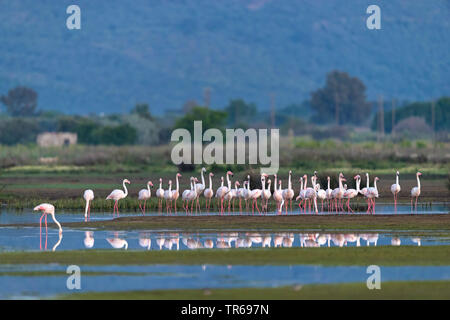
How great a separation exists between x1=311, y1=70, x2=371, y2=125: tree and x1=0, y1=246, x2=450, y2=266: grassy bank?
525 ft

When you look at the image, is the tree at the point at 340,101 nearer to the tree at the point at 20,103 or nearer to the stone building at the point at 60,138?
the tree at the point at 20,103

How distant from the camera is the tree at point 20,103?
174m

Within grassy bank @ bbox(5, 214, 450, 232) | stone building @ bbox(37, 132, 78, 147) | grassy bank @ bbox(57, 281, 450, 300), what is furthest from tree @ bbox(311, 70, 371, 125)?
grassy bank @ bbox(57, 281, 450, 300)

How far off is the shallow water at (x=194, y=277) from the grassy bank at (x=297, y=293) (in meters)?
0.50

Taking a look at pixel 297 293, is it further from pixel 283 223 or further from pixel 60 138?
pixel 60 138

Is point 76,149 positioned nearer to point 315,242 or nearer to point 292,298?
point 315,242

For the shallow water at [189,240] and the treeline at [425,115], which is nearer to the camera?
the shallow water at [189,240]

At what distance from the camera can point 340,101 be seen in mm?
185875

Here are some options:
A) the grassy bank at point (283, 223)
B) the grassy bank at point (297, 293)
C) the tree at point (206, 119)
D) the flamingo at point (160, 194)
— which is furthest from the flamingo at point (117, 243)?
the tree at point (206, 119)

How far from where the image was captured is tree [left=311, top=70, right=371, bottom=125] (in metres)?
185

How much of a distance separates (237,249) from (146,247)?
8.16 feet

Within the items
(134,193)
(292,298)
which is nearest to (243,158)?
(134,193)

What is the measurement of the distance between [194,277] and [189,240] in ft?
21.9

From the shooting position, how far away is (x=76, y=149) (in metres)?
89.2
